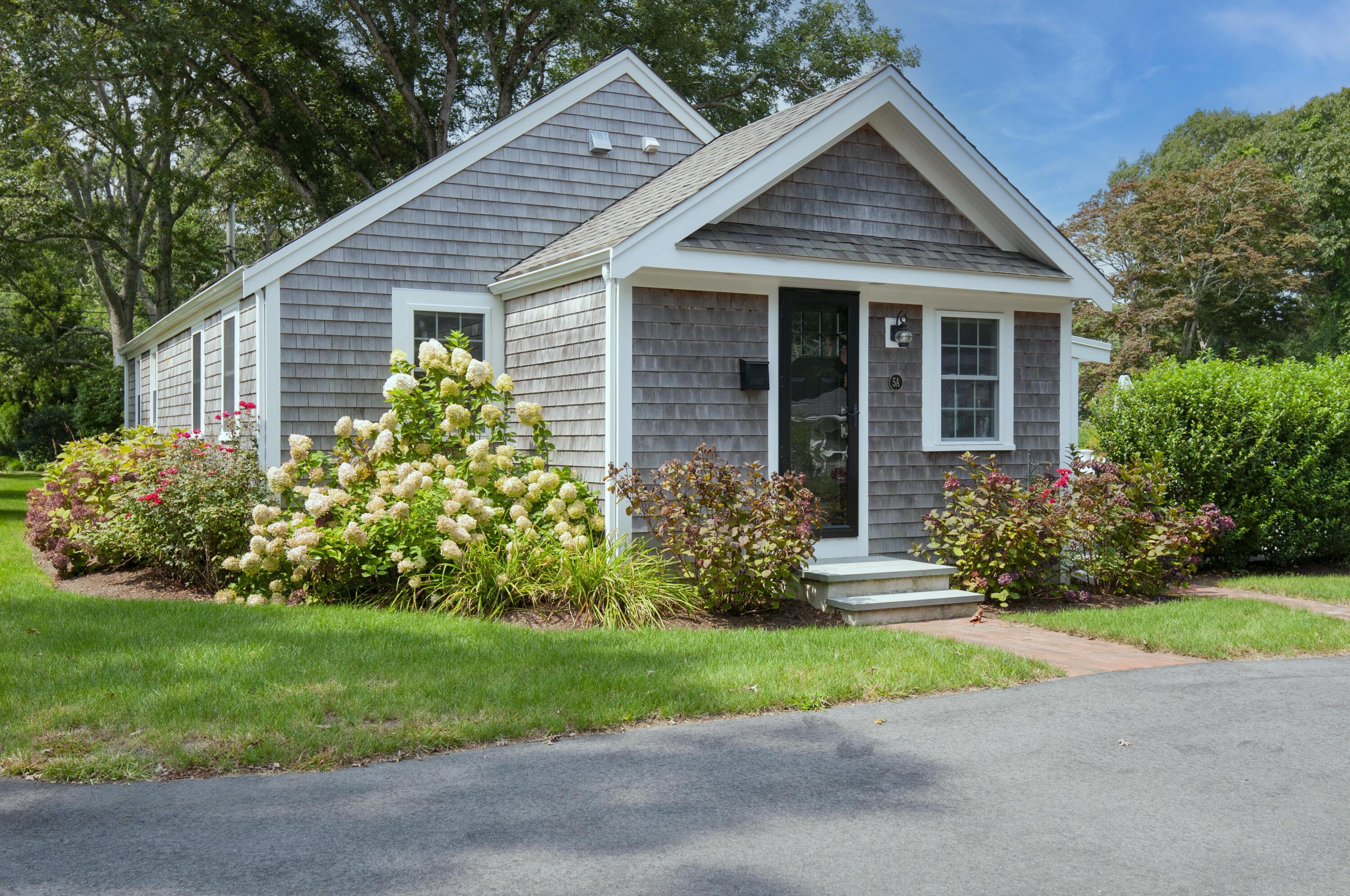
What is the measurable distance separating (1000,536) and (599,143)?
6497 mm

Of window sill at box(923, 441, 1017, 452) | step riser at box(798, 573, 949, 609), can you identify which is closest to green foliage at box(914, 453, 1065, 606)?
step riser at box(798, 573, 949, 609)

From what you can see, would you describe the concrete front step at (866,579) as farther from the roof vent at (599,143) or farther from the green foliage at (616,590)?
the roof vent at (599,143)

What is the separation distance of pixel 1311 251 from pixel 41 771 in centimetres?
4021

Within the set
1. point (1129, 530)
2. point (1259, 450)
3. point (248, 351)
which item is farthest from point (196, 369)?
point (1259, 450)

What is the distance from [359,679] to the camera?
558 centimetres

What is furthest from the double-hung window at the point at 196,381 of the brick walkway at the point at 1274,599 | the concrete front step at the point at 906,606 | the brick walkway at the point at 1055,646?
the brick walkway at the point at 1274,599

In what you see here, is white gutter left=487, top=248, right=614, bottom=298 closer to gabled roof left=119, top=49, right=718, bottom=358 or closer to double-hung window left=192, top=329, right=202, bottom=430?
gabled roof left=119, top=49, right=718, bottom=358

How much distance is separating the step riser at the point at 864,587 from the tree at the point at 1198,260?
2726 cm

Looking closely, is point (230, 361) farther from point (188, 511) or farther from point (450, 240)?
point (188, 511)

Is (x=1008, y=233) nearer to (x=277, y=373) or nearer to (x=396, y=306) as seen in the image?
(x=396, y=306)

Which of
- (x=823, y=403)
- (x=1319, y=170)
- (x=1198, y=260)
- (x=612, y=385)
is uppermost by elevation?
(x=1319, y=170)

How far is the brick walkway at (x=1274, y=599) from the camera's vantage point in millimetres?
8648

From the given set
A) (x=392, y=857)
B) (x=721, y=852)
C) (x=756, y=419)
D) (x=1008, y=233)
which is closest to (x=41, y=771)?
(x=392, y=857)

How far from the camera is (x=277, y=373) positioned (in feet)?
33.8
